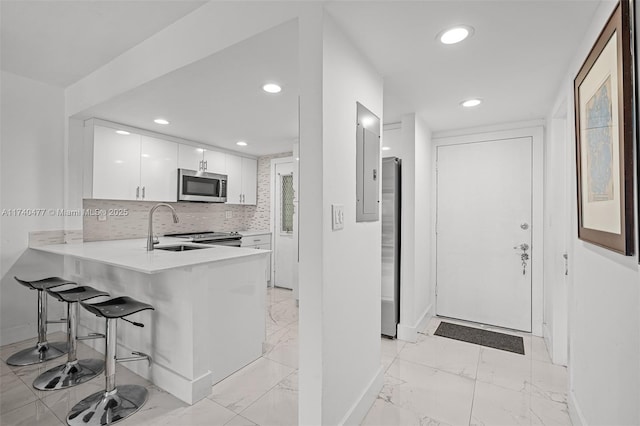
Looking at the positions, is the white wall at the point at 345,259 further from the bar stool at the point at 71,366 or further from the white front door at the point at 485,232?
the white front door at the point at 485,232

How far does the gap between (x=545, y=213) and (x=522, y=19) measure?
2.23 meters

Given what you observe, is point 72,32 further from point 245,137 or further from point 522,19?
point 522,19

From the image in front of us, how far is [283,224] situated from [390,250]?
7.86ft

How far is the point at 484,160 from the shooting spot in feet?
11.1

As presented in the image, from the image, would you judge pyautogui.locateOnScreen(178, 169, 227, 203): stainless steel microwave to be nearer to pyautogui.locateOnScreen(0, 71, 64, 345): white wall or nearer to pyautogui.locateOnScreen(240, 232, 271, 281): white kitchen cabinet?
pyautogui.locateOnScreen(240, 232, 271, 281): white kitchen cabinet

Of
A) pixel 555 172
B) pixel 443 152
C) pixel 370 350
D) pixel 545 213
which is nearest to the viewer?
pixel 370 350

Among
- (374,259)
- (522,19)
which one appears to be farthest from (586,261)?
(522,19)

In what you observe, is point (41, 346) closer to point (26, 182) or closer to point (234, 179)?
point (26, 182)

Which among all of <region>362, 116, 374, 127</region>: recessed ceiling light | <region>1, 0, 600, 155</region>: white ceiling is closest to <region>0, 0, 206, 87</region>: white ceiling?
<region>1, 0, 600, 155</region>: white ceiling

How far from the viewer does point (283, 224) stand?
507 centimetres

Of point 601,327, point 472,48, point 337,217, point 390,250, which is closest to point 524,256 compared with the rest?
point 390,250

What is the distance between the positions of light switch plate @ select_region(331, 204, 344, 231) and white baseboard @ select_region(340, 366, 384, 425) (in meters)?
1.03

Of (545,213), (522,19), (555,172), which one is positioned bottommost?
(545,213)

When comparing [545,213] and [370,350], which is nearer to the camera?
[370,350]
